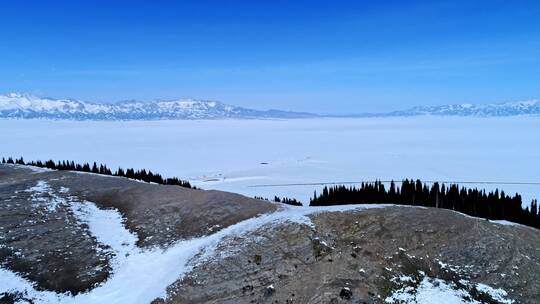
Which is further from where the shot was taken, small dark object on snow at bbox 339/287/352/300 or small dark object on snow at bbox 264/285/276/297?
small dark object on snow at bbox 264/285/276/297

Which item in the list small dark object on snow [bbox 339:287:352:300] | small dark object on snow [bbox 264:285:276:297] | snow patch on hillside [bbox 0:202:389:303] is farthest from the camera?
snow patch on hillside [bbox 0:202:389:303]

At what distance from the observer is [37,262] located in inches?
1126

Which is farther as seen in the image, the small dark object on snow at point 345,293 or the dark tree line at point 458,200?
→ the dark tree line at point 458,200

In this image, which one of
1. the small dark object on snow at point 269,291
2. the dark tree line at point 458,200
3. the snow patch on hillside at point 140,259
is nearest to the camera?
the small dark object on snow at point 269,291

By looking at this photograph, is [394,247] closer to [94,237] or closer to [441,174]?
[94,237]

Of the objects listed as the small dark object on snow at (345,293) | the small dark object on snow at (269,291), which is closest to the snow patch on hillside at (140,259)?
the small dark object on snow at (269,291)

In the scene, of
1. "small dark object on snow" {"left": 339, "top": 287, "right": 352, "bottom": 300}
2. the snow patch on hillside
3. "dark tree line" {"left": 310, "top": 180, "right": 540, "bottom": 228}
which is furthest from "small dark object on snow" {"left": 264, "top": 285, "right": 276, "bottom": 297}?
"dark tree line" {"left": 310, "top": 180, "right": 540, "bottom": 228}

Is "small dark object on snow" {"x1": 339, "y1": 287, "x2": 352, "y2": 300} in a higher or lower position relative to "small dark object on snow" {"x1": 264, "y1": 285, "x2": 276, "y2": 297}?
higher

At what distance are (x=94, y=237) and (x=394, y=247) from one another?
70.2 ft

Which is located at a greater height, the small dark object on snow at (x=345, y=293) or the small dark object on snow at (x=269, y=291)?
the small dark object on snow at (x=345, y=293)

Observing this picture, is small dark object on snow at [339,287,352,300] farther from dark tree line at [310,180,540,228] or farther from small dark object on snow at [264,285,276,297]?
dark tree line at [310,180,540,228]

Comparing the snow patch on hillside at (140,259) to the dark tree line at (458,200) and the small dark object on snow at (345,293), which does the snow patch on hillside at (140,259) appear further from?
the dark tree line at (458,200)

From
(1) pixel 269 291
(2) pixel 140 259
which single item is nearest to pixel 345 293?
(1) pixel 269 291

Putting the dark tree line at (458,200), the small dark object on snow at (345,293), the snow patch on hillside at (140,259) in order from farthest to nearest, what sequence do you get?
the dark tree line at (458,200), the snow patch on hillside at (140,259), the small dark object on snow at (345,293)
